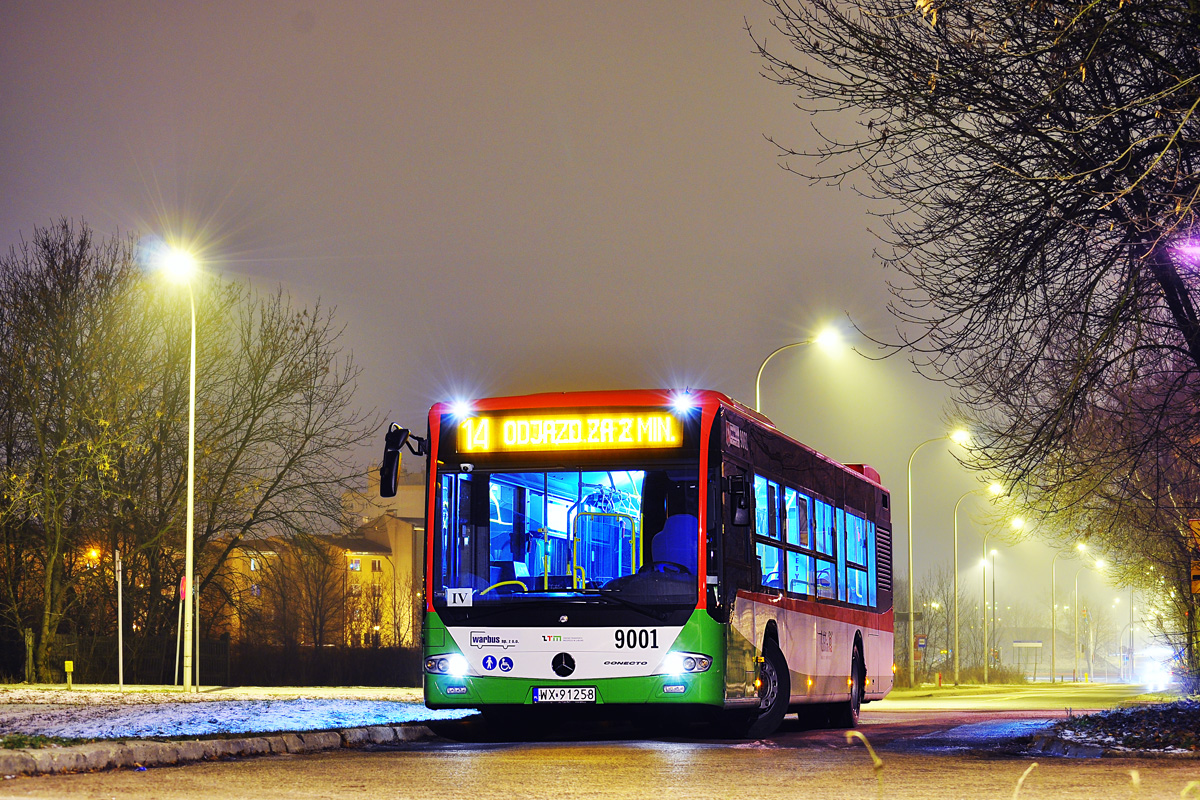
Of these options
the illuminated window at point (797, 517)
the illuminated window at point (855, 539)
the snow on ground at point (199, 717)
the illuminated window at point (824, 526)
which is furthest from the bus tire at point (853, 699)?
the snow on ground at point (199, 717)

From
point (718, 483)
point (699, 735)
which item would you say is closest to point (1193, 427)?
point (718, 483)

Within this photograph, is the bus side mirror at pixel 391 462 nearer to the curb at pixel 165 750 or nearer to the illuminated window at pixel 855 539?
the curb at pixel 165 750

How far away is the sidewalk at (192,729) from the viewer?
1136 cm

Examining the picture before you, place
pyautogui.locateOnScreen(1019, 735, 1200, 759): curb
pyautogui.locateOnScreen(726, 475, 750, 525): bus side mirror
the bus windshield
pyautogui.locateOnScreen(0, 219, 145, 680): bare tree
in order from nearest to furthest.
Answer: pyautogui.locateOnScreen(1019, 735, 1200, 759): curb → the bus windshield → pyautogui.locateOnScreen(726, 475, 750, 525): bus side mirror → pyautogui.locateOnScreen(0, 219, 145, 680): bare tree

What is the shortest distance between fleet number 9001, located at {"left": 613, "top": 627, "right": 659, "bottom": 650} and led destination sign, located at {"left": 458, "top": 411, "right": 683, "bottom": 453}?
69.8 inches

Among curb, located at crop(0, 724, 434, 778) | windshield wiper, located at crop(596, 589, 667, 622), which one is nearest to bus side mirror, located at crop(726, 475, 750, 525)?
windshield wiper, located at crop(596, 589, 667, 622)

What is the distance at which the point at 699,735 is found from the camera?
17672 millimetres

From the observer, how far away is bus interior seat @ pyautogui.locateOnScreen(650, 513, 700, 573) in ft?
47.2

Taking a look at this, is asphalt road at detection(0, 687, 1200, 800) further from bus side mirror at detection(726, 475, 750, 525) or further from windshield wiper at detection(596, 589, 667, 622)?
bus side mirror at detection(726, 475, 750, 525)

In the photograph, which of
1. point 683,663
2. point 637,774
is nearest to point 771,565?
point 683,663

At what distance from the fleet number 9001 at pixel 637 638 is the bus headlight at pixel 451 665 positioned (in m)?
1.53

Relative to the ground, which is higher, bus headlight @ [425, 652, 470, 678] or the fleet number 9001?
the fleet number 9001

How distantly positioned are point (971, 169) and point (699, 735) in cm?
762

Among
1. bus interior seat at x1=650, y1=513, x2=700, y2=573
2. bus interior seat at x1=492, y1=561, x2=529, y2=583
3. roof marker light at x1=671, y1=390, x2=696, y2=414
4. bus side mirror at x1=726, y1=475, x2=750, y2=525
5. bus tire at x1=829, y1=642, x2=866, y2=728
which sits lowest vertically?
bus tire at x1=829, y1=642, x2=866, y2=728
